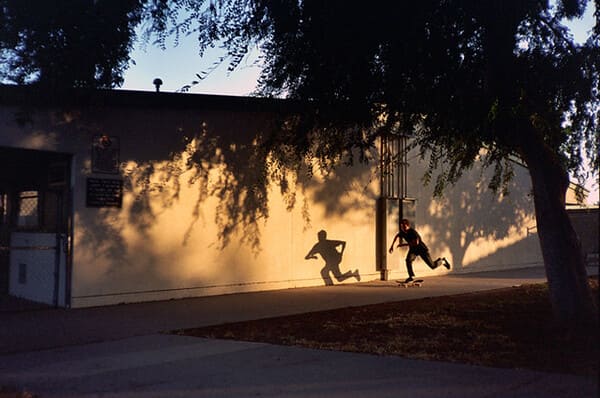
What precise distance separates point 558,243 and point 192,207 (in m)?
7.45

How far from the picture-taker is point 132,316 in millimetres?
12195

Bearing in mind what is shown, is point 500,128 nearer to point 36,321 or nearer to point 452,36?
point 452,36

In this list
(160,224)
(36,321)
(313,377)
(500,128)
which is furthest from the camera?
(160,224)

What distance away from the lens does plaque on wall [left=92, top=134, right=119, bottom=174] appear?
44.1 feet

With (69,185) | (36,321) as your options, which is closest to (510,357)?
(36,321)

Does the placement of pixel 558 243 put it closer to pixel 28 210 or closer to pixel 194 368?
pixel 194 368

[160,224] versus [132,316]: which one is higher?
[160,224]

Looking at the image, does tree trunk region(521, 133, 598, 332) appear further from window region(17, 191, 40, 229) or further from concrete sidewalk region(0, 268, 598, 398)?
window region(17, 191, 40, 229)

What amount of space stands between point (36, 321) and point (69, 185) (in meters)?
2.71

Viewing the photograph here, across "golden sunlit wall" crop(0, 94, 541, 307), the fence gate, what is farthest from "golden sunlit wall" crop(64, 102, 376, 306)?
the fence gate

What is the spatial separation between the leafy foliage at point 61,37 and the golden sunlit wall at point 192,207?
35.6 inches

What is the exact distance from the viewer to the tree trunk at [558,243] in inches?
400

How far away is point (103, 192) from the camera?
44.4 ft

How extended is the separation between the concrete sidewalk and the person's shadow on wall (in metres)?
5.15
